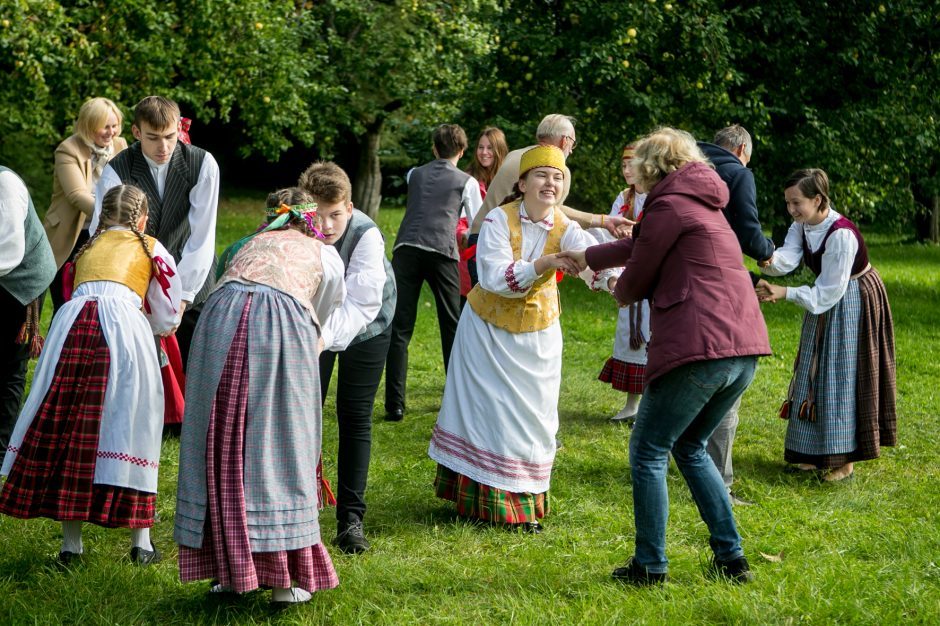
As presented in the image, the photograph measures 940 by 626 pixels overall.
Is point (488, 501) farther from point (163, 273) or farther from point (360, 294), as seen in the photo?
point (163, 273)

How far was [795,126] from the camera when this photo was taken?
13961 millimetres

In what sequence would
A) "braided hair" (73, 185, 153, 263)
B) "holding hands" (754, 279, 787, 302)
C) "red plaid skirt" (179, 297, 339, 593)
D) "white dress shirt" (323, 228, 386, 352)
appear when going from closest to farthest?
"red plaid skirt" (179, 297, 339, 593)
"white dress shirt" (323, 228, 386, 352)
"braided hair" (73, 185, 153, 263)
"holding hands" (754, 279, 787, 302)

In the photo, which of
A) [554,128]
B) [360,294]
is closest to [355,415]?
[360,294]

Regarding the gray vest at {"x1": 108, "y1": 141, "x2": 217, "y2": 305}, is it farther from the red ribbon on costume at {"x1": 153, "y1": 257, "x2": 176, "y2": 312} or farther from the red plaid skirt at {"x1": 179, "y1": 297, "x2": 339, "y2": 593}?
the red plaid skirt at {"x1": 179, "y1": 297, "x2": 339, "y2": 593}

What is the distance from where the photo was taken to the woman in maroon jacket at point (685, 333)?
157 inches

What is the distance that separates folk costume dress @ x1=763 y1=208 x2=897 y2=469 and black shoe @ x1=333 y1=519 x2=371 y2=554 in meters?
2.87

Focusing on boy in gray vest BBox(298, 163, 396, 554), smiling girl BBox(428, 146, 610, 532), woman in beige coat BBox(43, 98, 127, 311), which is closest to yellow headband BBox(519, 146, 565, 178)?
smiling girl BBox(428, 146, 610, 532)

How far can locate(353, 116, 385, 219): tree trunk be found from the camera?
80.3 ft

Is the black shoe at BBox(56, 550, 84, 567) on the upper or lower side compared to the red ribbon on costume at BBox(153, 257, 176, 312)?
lower

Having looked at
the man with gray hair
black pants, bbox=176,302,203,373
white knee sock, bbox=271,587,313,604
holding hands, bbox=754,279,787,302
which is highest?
the man with gray hair

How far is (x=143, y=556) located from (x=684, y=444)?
2.43m

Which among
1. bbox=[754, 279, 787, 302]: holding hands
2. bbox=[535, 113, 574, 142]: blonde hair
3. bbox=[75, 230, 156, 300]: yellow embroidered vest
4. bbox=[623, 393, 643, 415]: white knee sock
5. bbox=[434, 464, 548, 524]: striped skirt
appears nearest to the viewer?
bbox=[75, 230, 156, 300]: yellow embroidered vest

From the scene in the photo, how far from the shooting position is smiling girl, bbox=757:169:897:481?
601 centimetres

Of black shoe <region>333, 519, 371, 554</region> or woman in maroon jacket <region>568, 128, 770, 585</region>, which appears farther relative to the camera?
black shoe <region>333, 519, 371, 554</region>
